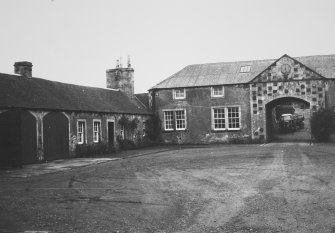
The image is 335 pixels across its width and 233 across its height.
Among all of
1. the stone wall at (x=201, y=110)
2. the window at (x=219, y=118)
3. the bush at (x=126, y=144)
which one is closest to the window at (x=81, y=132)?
the bush at (x=126, y=144)

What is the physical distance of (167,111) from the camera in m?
32.9

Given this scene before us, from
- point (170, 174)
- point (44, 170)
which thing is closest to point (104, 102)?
point (44, 170)

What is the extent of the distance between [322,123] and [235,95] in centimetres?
680

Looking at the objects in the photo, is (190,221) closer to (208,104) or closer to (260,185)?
(260,185)

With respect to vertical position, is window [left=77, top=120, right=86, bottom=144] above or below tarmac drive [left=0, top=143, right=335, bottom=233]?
above

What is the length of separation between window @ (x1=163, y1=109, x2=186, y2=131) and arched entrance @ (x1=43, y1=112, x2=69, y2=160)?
1216cm

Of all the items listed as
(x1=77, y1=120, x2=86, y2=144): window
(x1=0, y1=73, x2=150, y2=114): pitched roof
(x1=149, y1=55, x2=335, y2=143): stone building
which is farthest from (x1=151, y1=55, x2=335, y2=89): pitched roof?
(x1=77, y1=120, x2=86, y2=144): window

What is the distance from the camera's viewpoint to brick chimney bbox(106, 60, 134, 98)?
109 feet

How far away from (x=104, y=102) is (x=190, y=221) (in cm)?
2154

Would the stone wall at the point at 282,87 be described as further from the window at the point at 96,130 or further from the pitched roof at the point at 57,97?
the window at the point at 96,130

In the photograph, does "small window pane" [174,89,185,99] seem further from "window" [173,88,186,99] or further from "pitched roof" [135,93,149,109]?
"pitched roof" [135,93,149,109]

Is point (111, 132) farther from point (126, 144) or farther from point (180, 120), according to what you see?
point (180, 120)

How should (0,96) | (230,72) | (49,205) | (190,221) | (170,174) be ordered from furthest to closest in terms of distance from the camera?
(230,72), (0,96), (170,174), (49,205), (190,221)

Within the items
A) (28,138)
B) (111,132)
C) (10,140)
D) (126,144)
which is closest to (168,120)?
(126,144)
